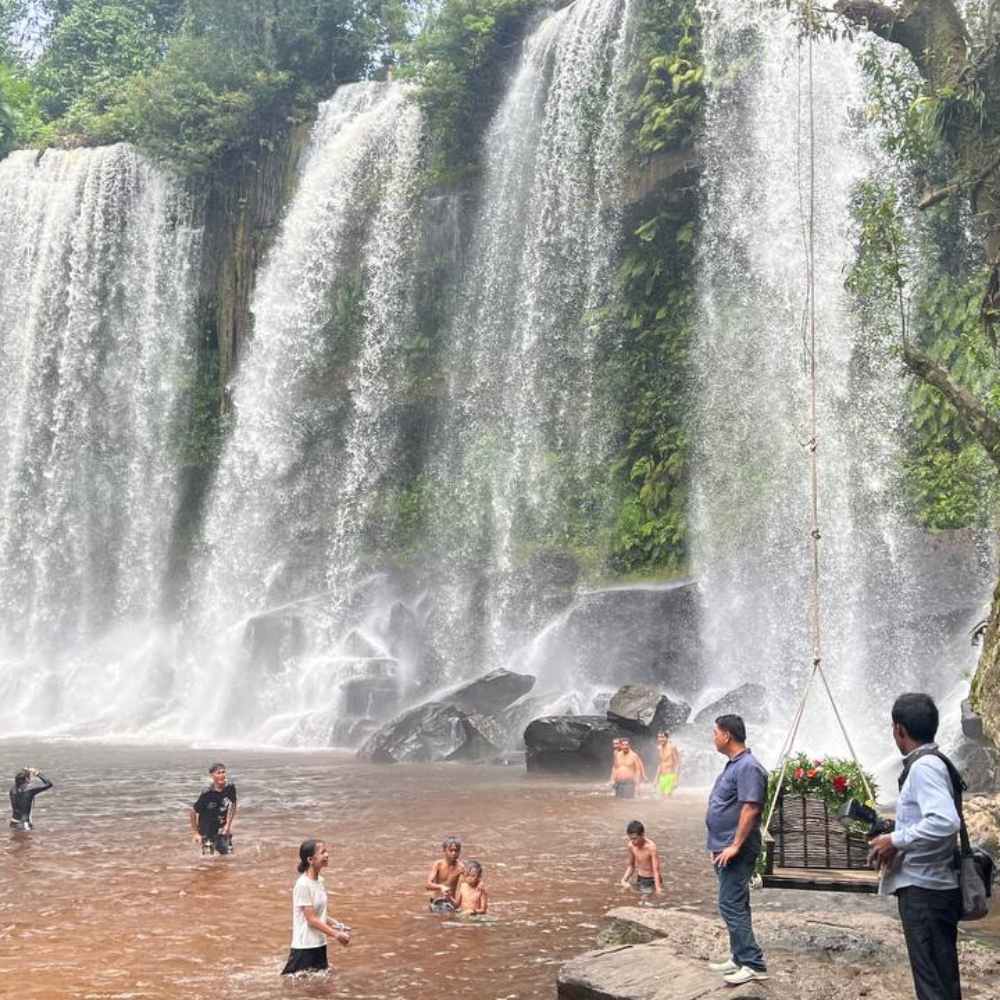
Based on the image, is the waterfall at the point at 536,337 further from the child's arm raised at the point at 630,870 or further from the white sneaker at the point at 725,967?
the white sneaker at the point at 725,967

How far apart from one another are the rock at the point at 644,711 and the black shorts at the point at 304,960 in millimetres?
11880

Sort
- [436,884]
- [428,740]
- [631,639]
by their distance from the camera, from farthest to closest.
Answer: [631,639]
[428,740]
[436,884]

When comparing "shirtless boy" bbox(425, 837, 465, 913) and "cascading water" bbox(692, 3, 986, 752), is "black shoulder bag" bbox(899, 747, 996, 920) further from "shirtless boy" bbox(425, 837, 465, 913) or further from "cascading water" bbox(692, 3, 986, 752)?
"cascading water" bbox(692, 3, 986, 752)

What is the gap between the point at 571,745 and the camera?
18750mm

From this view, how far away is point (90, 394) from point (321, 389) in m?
7.76

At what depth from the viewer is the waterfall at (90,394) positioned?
34.4m

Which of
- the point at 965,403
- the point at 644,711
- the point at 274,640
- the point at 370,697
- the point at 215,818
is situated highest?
the point at 965,403

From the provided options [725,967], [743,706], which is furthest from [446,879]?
[743,706]

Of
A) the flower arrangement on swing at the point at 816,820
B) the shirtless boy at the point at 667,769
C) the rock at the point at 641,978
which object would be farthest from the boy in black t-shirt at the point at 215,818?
the shirtless boy at the point at 667,769

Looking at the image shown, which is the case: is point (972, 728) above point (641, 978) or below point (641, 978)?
above

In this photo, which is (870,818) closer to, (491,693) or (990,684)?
(990,684)

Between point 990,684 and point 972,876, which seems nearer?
point 972,876

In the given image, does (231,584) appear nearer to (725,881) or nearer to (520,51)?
(520,51)

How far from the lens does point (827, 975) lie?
20.5 feet
